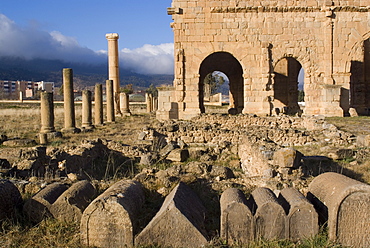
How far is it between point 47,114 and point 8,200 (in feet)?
35.3

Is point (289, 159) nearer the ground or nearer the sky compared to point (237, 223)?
nearer the sky

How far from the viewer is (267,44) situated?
18016 mm

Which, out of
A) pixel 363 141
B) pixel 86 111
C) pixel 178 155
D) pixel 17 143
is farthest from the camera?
pixel 86 111

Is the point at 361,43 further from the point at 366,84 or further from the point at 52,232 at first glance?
the point at 52,232

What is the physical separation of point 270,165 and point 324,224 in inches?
126

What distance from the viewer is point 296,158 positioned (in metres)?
6.36

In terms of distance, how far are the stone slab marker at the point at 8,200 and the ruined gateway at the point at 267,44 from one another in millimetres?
13589

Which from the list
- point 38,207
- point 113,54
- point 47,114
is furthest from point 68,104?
point 38,207

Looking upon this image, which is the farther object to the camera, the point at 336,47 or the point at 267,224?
the point at 336,47

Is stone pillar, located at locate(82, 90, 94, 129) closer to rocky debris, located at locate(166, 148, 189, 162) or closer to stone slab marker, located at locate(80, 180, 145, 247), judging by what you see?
rocky debris, located at locate(166, 148, 189, 162)

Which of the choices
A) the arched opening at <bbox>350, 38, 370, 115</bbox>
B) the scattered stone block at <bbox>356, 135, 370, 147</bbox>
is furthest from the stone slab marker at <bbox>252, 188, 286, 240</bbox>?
the arched opening at <bbox>350, 38, 370, 115</bbox>

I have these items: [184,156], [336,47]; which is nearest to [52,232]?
[184,156]

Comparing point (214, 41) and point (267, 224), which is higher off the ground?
point (214, 41)

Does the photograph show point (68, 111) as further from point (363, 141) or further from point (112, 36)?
point (363, 141)
